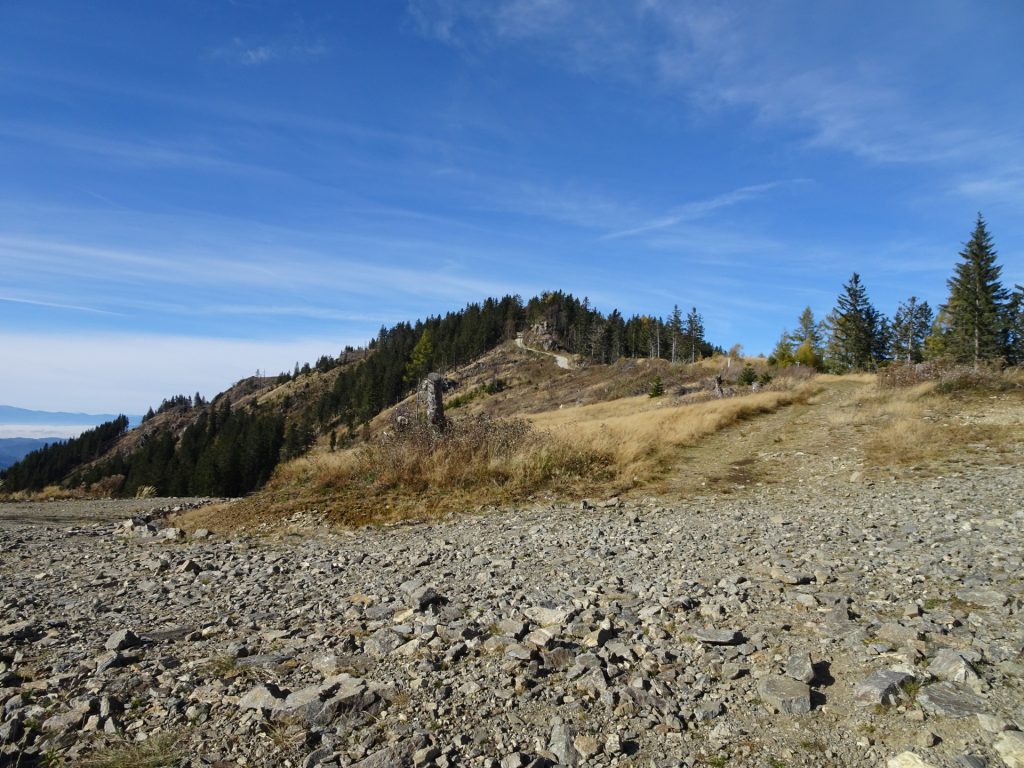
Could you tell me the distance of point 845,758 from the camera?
2875 mm

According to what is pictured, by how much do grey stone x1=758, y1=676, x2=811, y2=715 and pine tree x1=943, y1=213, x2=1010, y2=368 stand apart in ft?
174

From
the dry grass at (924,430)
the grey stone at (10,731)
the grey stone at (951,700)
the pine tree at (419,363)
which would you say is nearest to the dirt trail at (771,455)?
the dry grass at (924,430)

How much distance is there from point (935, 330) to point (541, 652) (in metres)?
82.5

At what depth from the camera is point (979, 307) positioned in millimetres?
44906

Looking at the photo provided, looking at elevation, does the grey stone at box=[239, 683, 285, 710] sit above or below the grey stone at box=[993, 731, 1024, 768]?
above

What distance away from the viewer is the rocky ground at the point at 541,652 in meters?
3.06

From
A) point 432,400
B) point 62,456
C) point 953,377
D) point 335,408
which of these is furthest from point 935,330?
point 62,456

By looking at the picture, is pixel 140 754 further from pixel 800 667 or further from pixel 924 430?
pixel 924 430

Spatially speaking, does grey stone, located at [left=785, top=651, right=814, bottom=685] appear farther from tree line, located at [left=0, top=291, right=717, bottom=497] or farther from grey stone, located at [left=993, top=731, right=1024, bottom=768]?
tree line, located at [left=0, top=291, right=717, bottom=497]

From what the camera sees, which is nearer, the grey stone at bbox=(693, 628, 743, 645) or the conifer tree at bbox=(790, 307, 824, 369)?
the grey stone at bbox=(693, 628, 743, 645)

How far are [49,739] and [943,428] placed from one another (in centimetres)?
1916

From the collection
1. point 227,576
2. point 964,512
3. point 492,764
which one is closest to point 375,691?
point 492,764

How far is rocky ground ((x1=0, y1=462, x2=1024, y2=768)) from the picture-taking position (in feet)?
10.0

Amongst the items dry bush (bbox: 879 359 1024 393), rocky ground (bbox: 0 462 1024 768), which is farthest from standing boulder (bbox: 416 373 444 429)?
dry bush (bbox: 879 359 1024 393)
